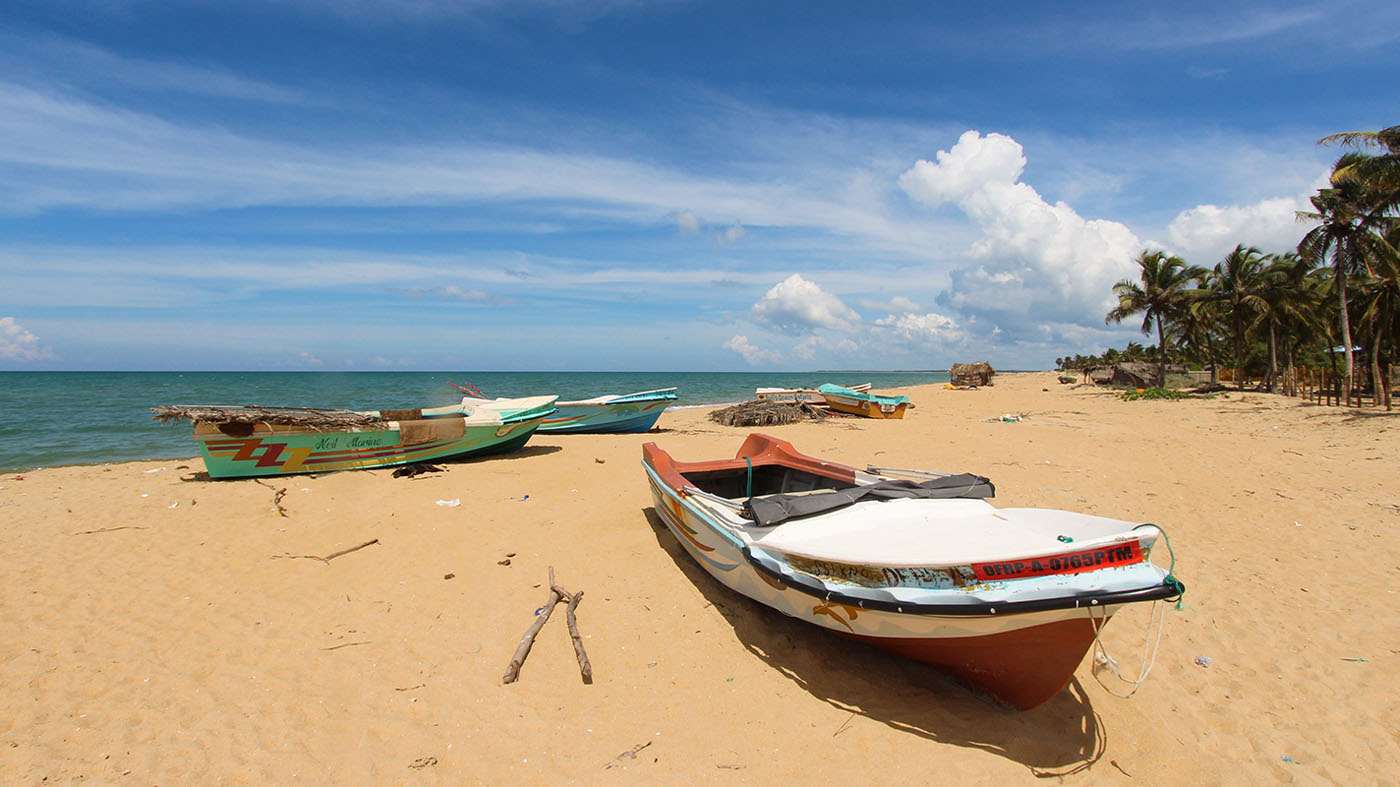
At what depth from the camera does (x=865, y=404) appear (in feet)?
70.5

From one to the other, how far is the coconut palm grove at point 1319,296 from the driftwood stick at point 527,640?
911 inches

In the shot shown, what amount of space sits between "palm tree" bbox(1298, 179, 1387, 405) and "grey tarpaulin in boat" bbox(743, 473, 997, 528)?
23.7 metres

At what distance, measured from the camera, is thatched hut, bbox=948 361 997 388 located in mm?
41750

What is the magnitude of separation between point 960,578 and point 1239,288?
120ft

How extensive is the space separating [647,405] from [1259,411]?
65.9 feet

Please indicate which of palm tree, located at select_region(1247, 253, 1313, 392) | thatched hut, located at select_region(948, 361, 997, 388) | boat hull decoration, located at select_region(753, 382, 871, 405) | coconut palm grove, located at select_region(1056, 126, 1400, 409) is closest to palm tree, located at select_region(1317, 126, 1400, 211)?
coconut palm grove, located at select_region(1056, 126, 1400, 409)

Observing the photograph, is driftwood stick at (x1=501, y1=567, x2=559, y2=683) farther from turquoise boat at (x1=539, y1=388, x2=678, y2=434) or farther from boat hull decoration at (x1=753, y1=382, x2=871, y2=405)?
boat hull decoration at (x1=753, y1=382, x2=871, y2=405)

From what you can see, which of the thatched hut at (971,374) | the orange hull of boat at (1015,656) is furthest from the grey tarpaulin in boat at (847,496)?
the thatched hut at (971,374)

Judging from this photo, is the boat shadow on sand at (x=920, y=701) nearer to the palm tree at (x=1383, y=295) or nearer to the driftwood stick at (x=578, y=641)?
the driftwood stick at (x=578, y=641)

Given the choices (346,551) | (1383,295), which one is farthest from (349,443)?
(1383,295)

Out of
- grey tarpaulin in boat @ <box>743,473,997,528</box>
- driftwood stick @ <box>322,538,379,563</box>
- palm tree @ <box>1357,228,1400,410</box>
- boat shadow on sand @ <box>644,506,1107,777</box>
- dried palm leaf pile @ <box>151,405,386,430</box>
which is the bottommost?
boat shadow on sand @ <box>644,506,1107,777</box>

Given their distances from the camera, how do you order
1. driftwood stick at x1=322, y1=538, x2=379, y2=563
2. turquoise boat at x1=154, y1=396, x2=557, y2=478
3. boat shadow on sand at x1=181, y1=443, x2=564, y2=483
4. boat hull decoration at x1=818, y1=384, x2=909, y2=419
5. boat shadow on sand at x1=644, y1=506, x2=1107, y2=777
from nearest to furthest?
boat shadow on sand at x1=644, y1=506, x2=1107, y2=777 → driftwood stick at x1=322, y1=538, x2=379, y2=563 → turquoise boat at x1=154, y1=396, x2=557, y2=478 → boat shadow on sand at x1=181, y1=443, x2=564, y2=483 → boat hull decoration at x1=818, y1=384, x2=909, y2=419

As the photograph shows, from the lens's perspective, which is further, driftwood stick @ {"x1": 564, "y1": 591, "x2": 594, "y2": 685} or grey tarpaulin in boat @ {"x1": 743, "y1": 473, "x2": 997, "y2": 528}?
grey tarpaulin in boat @ {"x1": 743, "y1": 473, "x2": 997, "y2": 528}

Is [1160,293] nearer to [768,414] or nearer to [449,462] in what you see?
[768,414]
